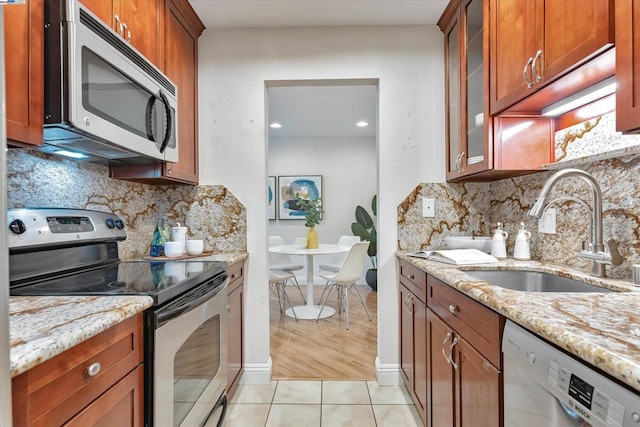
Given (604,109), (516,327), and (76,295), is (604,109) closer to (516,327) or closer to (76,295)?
(516,327)

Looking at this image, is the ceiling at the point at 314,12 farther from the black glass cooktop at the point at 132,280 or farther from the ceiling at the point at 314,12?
the black glass cooktop at the point at 132,280

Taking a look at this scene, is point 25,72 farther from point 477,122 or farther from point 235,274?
point 477,122

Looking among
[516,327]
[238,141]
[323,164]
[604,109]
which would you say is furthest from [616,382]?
[323,164]

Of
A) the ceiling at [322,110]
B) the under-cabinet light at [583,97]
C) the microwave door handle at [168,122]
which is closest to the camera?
the under-cabinet light at [583,97]

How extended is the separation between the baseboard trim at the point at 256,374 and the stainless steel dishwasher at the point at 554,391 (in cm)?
168

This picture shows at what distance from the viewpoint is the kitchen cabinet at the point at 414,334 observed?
166 centimetres

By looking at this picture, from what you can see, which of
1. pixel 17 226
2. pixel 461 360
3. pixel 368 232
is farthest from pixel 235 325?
pixel 368 232

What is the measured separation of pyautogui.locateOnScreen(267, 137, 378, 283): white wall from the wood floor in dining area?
1.61 metres

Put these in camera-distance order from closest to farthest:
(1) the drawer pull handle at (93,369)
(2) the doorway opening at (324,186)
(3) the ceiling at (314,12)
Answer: (1) the drawer pull handle at (93,369)
(3) the ceiling at (314,12)
(2) the doorway opening at (324,186)

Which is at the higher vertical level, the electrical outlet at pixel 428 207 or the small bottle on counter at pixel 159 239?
the electrical outlet at pixel 428 207

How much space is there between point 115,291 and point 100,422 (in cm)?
37

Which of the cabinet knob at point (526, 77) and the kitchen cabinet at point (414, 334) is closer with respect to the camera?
the cabinet knob at point (526, 77)

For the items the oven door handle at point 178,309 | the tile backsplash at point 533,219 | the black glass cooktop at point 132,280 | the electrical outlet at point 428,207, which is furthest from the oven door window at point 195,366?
the electrical outlet at point 428,207

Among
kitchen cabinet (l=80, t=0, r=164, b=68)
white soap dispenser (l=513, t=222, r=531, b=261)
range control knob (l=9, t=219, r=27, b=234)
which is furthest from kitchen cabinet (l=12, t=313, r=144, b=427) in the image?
white soap dispenser (l=513, t=222, r=531, b=261)
